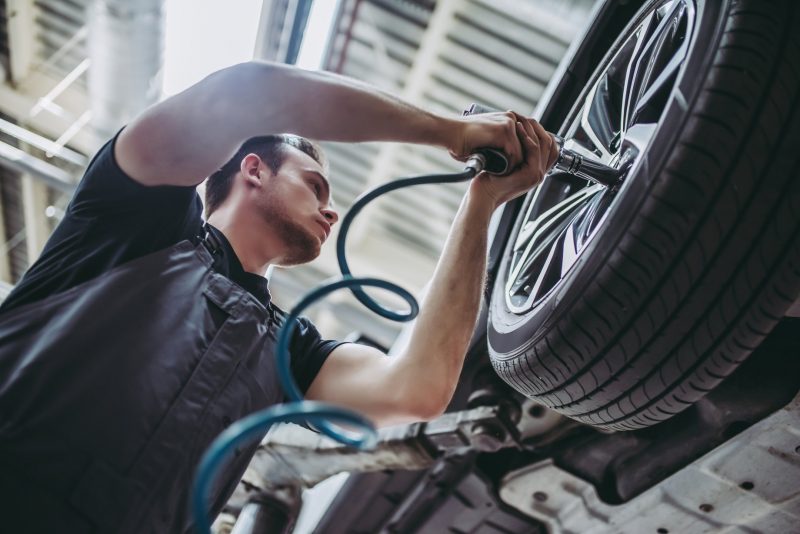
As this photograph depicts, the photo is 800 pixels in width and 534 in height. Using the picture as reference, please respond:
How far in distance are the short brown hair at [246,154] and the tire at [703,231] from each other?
67 centimetres

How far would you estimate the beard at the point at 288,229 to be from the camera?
1137 millimetres

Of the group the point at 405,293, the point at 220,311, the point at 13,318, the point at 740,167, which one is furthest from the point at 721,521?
the point at 13,318

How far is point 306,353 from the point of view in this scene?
3.77ft

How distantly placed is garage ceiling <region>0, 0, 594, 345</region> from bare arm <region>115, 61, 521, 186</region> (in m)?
1.08

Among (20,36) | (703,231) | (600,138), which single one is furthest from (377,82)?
(703,231)

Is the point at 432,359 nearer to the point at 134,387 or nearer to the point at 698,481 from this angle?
the point at 134,387

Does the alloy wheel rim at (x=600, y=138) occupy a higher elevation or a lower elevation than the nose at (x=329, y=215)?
higher

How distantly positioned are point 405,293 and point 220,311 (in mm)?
367

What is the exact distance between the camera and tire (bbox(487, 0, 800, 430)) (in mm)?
721

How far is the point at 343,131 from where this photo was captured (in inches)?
31.8

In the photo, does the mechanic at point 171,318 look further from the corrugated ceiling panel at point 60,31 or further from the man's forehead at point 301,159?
the corrugated ceiling panel at point 60,31

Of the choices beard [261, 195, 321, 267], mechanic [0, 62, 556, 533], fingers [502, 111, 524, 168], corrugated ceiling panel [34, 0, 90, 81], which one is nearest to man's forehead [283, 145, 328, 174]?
beard [261, 195, 321, 267]

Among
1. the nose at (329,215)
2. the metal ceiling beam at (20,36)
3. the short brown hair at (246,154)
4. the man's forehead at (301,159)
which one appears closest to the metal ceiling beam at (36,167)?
the metal ceiling beam at (20,36)

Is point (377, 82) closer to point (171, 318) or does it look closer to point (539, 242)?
point (539, 242)
